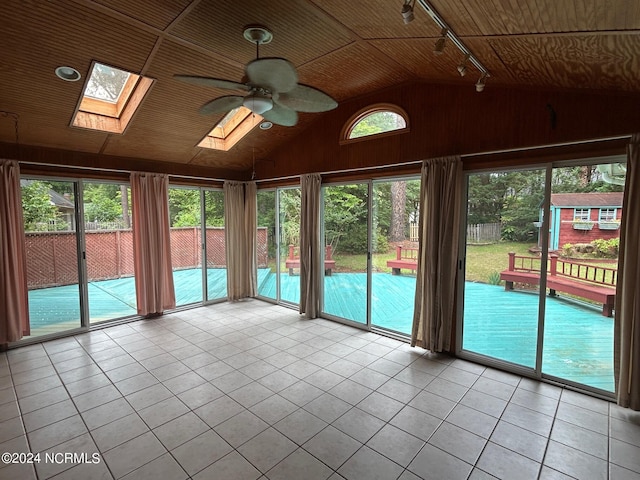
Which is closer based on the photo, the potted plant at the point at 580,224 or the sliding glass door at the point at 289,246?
the potted plant at the point at 580,224

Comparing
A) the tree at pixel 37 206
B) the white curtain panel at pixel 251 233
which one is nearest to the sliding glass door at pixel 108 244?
the tree at pixel 37 206

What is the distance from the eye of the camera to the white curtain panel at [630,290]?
240 centimetres

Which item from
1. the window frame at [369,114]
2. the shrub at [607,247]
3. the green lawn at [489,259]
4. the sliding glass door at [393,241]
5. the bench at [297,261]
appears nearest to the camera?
the shrub at [607,247]

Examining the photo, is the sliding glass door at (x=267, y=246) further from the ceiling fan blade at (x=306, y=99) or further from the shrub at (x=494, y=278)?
the shrub at (x=494, y=278)

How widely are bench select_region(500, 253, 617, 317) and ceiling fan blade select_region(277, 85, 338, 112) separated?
8.11 feet

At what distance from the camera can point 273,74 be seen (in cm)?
200

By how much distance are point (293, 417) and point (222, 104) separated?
2.56 metres

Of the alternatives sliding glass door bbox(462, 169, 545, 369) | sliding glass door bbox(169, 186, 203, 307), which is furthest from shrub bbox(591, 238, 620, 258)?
sliding glass door bbox(169, 186, 203, 307)

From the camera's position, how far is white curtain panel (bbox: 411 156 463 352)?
3.33 m

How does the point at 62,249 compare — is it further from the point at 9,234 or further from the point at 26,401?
the point at 26,401

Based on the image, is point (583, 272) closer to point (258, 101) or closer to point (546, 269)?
point (546, 269)

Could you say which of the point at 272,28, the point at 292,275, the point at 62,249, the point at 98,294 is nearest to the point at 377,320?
the point at 292,275

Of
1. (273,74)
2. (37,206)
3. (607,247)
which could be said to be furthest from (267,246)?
(607,247)

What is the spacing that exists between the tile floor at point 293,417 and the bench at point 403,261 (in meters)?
1.13
